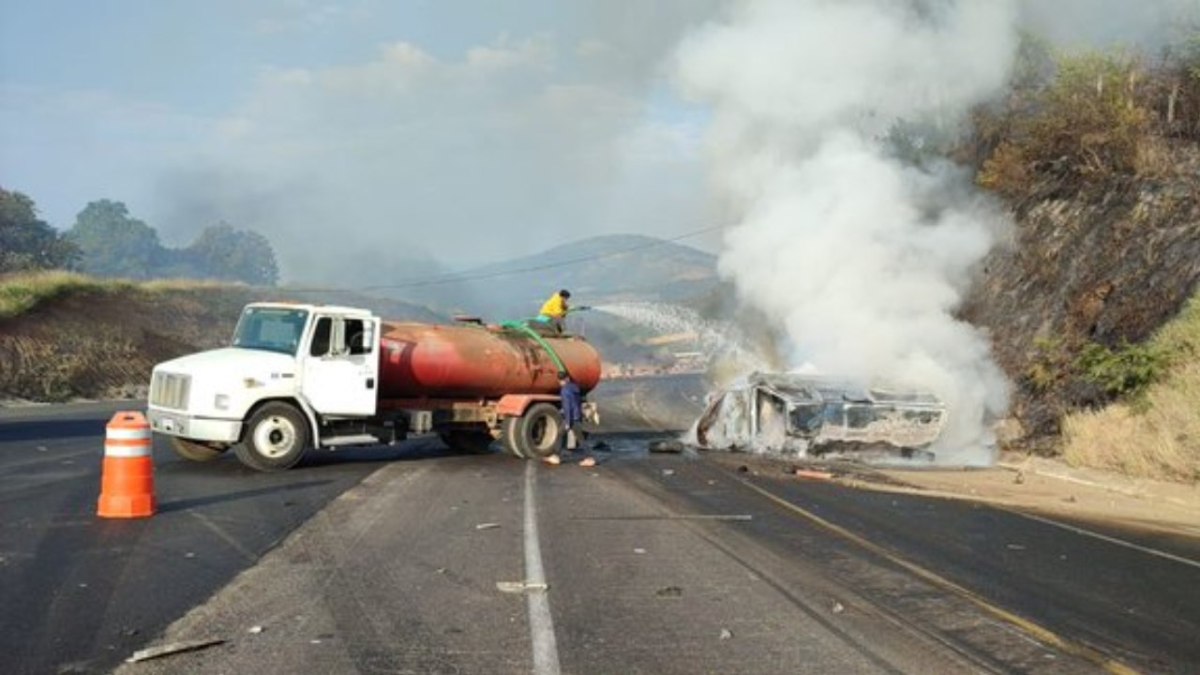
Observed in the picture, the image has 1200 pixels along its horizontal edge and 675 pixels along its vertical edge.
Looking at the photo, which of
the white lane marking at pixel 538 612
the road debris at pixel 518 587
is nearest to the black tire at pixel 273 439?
the white lane marking at pixel 538 612

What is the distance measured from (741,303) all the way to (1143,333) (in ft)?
28.5

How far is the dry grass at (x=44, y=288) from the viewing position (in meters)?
41.7

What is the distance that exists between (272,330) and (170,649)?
438 inches

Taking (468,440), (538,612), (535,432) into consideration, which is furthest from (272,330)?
(538,612)

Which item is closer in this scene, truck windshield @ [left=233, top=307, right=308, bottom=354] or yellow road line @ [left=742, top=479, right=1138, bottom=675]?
yellow road line @ [left=742, top=479, right=1138, bottom=675]

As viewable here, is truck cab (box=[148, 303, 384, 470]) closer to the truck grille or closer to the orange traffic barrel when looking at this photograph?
the truck grille

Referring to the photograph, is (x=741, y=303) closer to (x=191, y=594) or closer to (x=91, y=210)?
(x=191, y=594)

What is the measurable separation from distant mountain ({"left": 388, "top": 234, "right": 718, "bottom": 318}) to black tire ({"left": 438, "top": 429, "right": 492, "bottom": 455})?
240 ft

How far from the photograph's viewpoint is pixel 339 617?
7.09 m

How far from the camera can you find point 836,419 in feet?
63.0

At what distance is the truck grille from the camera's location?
15641 mm

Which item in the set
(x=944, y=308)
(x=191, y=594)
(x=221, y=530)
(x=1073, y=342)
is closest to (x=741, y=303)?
(x=944, y=308)

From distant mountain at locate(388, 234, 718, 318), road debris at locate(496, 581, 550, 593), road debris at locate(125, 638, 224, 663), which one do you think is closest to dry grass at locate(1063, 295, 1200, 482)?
road debris at locate(496, 581, 550, 593)

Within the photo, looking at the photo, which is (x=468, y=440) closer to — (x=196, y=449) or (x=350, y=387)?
(x=350, y=387)
